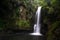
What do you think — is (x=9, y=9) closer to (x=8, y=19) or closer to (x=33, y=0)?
(x=8, y=19)

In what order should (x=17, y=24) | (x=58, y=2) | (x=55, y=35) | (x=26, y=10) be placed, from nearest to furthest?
(x=55, y=35) → (x=58, y=2) → (x=17, y=24) → (x=26, y=10)

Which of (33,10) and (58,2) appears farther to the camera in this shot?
(33,10)

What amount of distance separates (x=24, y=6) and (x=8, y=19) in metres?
2.98

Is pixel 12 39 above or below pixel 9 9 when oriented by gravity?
below

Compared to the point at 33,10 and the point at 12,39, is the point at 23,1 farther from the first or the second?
the point at 12,39

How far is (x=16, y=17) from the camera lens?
87.5 feet

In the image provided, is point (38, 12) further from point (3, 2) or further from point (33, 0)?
point (3, 2)

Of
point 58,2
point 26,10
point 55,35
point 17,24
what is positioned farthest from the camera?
point 26,10

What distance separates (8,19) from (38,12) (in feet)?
12.8

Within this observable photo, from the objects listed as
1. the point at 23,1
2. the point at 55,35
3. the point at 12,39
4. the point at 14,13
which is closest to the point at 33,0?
the point at 23,1

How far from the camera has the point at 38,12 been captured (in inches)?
1051

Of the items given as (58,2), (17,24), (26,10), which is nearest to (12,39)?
(58,2)

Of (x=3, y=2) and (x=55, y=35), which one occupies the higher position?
(x=3, y=2)

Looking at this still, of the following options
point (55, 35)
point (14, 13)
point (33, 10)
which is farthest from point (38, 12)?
point (55, 35)
